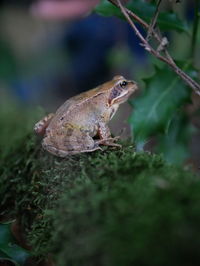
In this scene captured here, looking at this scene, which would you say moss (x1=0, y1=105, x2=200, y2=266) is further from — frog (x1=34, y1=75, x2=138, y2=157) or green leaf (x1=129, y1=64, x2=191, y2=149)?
green leaf (x1=129, y1=64, x2=191, y2=149)

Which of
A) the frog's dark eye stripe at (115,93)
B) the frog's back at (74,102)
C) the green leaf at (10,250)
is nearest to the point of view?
the green leaf at (10,250)

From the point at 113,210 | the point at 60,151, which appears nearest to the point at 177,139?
the point at 60,151

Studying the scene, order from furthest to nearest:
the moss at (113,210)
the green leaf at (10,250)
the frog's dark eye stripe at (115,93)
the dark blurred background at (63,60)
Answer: the dark blurred background at (63,60)
the frog's dark eye stripe at (115,93)
the green leaf at (10,250)
the moss at (113,210)

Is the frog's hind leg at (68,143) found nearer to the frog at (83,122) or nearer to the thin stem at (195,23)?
the frog at (83,122)

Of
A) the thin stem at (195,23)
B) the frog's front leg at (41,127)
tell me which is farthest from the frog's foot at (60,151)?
the thin stem at (195,23)

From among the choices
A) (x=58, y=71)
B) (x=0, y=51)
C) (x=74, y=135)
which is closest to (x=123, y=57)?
(x=58, y=71)

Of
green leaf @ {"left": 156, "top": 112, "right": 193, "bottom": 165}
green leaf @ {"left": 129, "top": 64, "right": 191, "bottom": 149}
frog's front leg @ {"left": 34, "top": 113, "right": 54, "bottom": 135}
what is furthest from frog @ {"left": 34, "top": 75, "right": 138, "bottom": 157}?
green leaf @ {"left": 156, "top": 112, "right": 193, "bottom": 165}
